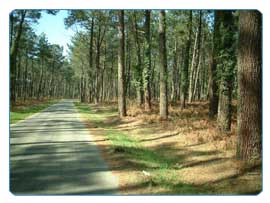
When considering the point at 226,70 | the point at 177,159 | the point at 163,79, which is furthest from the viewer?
the point at 163,79

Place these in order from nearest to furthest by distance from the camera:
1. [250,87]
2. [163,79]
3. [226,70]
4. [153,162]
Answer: [250,87] < [153,162] < [226,70] < [163,79]

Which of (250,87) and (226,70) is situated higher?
(226,70)

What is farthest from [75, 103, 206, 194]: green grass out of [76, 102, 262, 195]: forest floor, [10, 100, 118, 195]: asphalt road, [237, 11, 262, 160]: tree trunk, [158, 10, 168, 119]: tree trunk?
[158, 10, 168, 119]: tree trunk

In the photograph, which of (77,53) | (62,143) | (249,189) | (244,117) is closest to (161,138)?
(62,143)

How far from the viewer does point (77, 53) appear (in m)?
43.3

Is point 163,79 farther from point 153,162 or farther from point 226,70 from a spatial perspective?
point 153,162

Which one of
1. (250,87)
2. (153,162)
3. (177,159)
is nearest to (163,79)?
(177,159)

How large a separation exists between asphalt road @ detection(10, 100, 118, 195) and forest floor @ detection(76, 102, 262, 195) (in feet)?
1.28

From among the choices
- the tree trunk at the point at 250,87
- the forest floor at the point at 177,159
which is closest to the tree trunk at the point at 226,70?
the forest floor at the point at 177,159

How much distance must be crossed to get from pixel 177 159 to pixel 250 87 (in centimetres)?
280

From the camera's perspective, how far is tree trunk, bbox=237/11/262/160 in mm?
9852

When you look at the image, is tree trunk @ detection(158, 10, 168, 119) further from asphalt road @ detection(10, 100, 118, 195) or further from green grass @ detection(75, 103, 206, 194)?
asphalt road @ detection(10, 100, 118, 195)

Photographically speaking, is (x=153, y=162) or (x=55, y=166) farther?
(x=153, y=162)

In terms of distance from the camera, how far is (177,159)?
1138 centimetres
